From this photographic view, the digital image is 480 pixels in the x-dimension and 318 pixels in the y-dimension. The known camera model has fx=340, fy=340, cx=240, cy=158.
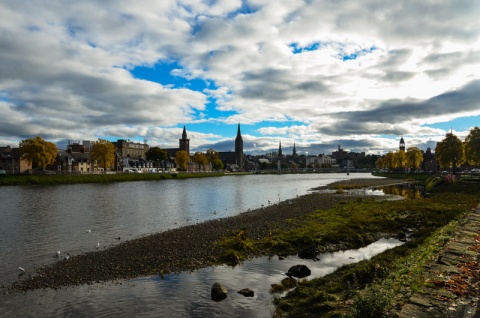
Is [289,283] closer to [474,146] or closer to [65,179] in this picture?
[474,146]

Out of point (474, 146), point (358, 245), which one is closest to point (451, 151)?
point (474, 146)

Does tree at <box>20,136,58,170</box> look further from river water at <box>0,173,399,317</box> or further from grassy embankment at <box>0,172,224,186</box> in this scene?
river water at <box>0,173,399,317</box>

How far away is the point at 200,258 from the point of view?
22406 mm

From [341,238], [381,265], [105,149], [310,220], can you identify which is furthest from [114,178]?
[381,265]

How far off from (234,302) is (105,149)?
420 ft

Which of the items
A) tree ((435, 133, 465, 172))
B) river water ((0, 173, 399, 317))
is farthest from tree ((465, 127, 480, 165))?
river water ((0, 173, 399, 317))

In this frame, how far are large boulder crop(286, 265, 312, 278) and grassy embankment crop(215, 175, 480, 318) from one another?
1.59m

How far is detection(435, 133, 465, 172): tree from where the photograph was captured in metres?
91.3

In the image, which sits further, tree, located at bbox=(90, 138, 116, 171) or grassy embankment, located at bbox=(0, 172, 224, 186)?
tree, located at bbox=(90, 138, 116, 171)

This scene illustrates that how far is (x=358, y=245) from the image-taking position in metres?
25.6

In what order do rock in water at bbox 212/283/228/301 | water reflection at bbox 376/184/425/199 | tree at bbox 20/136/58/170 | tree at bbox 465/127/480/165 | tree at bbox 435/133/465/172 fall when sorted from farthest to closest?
tree at bbox 20/136/58/170 < tree at bbox 435/133/465/172 < tree at bbox 465/127/480/165 < water reflection at bbox 376/184/425/199 < rock in water at bbox 212/283/228/301

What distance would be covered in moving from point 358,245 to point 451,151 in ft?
269

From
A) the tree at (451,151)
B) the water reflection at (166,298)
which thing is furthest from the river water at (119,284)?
the tree at (451,151)

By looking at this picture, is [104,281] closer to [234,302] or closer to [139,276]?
[139,276]
